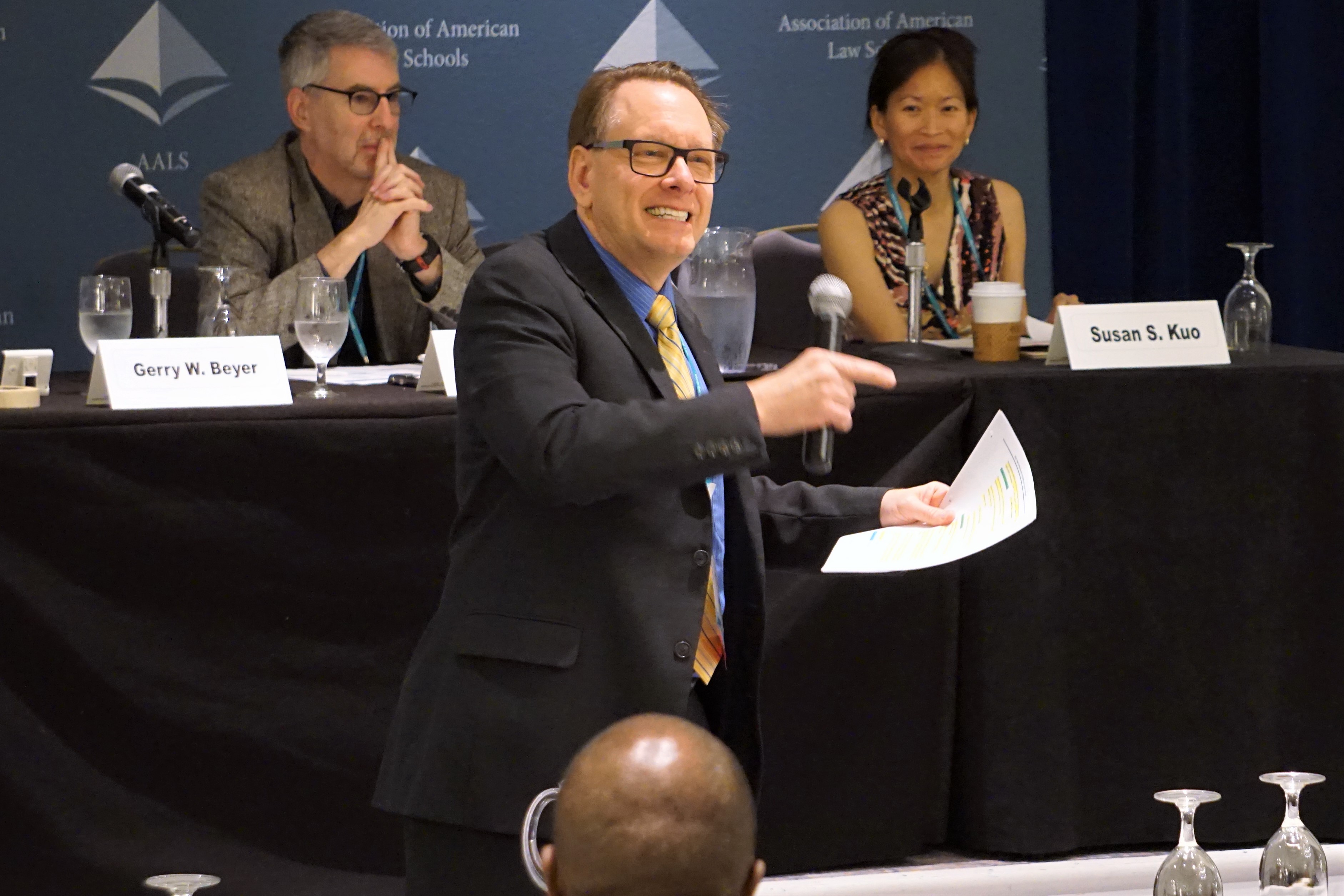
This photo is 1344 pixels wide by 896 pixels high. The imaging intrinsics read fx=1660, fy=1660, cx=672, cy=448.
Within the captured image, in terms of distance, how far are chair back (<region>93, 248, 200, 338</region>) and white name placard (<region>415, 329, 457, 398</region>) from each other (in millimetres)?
1215

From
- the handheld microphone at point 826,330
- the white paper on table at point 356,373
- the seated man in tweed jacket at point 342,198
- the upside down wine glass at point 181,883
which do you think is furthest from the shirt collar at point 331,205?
the upside down wine glass at point 181,883

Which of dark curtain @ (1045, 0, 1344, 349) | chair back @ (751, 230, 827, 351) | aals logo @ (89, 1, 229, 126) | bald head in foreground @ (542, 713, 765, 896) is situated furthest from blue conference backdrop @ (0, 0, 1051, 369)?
bald head in foreground @ (542, 713, 765, 896)

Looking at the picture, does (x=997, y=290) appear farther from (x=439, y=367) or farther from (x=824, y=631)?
(x=439, y=367)

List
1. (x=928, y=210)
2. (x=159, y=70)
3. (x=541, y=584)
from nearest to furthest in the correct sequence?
1. (x=541, y=584)
2. (x=928, y=210)
3. (x=159, y=70)

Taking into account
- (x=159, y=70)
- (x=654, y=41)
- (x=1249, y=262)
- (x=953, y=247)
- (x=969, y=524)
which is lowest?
(x=969, y=524)

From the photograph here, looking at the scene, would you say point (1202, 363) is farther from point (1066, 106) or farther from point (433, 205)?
point (1066, 106)

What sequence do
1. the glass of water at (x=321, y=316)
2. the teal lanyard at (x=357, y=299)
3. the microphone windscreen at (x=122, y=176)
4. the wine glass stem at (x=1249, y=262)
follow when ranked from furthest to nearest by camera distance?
the teal lanyard at (x=357, y=299) → the wine glass stem at (x=1249, y=262) → the microphone windscreen at (x=122, y=176) → the glass of water at (x=321, y=316)

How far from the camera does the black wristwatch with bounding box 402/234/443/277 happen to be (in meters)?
3.40

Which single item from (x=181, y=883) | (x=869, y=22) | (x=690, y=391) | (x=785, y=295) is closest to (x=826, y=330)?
(x=690, y=391)

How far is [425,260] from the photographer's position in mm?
3420

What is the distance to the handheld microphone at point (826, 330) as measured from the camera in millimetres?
1699

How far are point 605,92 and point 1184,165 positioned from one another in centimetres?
371

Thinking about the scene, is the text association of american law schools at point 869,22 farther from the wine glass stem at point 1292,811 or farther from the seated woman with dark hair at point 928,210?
the wine glass stem at point 1292,811

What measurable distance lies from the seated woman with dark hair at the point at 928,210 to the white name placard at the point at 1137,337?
85 cm
